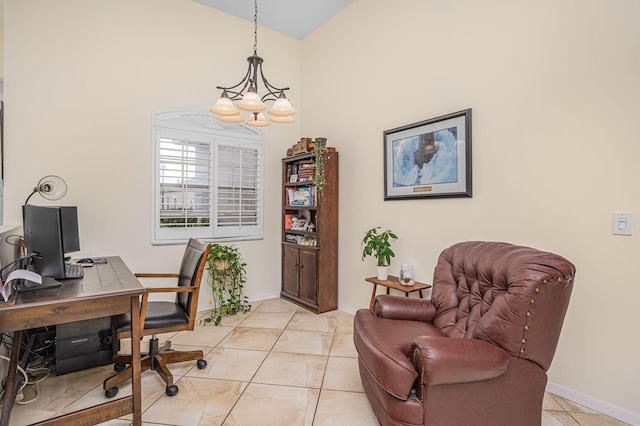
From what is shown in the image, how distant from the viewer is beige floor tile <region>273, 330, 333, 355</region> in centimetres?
284

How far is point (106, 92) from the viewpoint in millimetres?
3348

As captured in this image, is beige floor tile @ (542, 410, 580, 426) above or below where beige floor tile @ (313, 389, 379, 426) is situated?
below

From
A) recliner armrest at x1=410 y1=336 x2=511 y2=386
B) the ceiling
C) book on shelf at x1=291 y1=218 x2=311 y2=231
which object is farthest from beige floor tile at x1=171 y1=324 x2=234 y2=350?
the ceiling

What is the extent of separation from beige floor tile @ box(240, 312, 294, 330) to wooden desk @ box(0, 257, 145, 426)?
1.70 metres

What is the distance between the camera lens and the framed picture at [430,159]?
106 inches

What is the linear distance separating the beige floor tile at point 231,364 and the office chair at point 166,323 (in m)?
0.08

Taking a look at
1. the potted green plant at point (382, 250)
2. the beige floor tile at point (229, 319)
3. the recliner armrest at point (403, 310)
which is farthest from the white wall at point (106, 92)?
the recliner armrest at point (403, 310)

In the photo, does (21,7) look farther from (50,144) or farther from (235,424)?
(235,424)

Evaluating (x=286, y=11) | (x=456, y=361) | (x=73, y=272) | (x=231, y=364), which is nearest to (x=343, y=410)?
(x=456, y=361)

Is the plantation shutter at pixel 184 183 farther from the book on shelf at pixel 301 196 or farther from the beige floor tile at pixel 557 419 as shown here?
the beige floor tile at pixel 557 419

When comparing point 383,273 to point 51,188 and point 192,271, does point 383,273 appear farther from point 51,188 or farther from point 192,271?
point 51,188

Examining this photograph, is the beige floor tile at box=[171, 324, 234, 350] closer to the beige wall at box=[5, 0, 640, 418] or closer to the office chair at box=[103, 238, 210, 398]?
the office chair at box=[103, 238, 210, 398]

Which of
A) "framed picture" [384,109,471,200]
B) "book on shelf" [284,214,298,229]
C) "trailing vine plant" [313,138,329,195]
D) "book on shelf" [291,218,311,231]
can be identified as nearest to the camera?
"framed picture" [384,109,471,200]

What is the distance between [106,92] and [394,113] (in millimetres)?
2935
